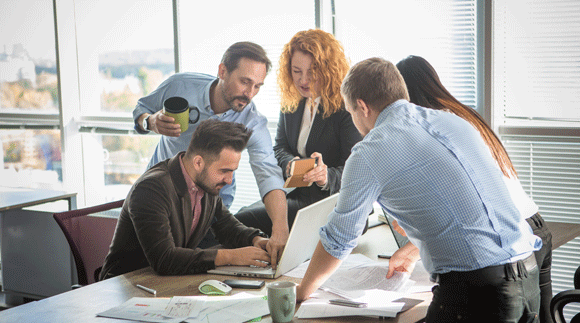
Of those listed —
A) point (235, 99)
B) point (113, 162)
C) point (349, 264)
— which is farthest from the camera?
point (113, 162)

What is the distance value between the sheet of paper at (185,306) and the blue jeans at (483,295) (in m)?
0.67

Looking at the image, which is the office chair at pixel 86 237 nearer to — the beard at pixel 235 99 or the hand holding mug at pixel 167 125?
the hand holding mug at pixel 167 125

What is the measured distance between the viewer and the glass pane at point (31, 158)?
505cm

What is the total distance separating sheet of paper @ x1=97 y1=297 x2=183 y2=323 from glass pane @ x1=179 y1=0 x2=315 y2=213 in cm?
266

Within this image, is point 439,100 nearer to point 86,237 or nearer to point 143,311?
point 143,311

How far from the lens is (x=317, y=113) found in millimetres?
2867

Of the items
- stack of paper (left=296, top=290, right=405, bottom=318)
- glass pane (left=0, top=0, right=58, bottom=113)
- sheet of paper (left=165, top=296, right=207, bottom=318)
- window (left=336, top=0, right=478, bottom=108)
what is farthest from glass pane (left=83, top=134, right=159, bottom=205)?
stack of paper (left=296, top=290, right=405, bottom=318)

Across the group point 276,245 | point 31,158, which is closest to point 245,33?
point 31,158

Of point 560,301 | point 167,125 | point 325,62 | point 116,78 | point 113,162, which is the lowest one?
point 560,301

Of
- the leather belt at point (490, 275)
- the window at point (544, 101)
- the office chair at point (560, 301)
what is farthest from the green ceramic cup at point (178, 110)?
the window at point (544, 101)

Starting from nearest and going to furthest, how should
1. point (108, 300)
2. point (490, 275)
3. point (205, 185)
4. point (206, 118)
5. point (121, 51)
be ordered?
point (490, 275), point (108, 300), point (205, 185), point (206, 118), point (121, 51)

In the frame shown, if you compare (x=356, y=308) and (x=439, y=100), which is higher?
(x=439, y=100)

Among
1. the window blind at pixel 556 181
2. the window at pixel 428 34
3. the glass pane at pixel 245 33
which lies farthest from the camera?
the glass pane at pixel 245 33

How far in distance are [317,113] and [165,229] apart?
3.70ft
